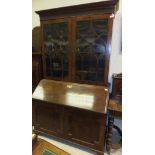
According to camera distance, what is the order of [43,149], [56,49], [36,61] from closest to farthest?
1. [43,149]
2. [56,49]
3. [36,61]

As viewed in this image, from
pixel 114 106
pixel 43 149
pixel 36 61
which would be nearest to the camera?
pixel 43 149

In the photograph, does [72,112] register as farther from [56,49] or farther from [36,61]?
[36,61]

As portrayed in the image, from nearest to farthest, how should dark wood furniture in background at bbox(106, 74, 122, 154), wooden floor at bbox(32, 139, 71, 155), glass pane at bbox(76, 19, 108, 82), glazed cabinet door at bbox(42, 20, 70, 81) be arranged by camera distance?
wooden floor at bbox(32, 139, 71, 155) → dark wood furniture in background at bbox(106, 74, 122, 154) → glass pane at bbox(76, 19, 108, 82) → glazed cabinet door at bbox(42, 20, 70, 81)

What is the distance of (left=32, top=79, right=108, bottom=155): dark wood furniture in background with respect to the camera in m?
1.86

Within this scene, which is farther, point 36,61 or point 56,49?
point 36,61

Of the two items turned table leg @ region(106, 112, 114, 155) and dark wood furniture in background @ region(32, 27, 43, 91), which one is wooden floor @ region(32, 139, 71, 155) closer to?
turned table leg @ region(106, 112, 114, 155)

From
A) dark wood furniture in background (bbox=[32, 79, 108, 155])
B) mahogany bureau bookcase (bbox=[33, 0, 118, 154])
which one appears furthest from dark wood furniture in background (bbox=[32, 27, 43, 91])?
dark wood furniture in background (bbox=[32, 79, 108, 155])

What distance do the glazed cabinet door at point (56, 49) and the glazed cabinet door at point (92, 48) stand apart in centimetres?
17

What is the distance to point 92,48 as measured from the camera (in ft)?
6.48

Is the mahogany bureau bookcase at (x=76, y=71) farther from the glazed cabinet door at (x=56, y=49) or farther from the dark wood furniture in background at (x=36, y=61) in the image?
the dark wood furniture in background at (x=36, y=61)

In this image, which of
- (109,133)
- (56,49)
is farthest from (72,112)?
(56,49)
